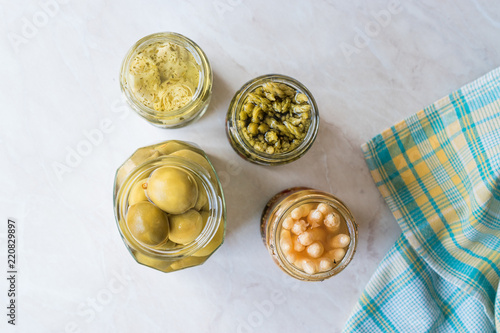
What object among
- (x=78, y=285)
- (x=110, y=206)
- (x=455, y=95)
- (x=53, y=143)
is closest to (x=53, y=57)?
(x=53, y=143)

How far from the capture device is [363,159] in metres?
0.82

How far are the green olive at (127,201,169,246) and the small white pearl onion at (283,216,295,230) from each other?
18 cm

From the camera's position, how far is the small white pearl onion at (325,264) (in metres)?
0.67

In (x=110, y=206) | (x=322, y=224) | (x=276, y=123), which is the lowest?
(x=110, y=206)

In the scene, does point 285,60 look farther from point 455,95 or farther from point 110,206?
point 110,206

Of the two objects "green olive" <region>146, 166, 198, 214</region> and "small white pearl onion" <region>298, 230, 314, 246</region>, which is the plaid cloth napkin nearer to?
"small white pearl onion" <region>298, 230, 314, 246</region>

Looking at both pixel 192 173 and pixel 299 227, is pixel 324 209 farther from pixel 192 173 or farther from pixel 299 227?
pixel 192 173

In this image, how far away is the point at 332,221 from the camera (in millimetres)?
A: 666

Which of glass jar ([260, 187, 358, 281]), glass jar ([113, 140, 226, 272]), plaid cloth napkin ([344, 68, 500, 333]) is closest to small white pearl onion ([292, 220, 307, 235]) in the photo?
glass jar ([260, 187, 358, 281])

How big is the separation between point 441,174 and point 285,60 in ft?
1.15

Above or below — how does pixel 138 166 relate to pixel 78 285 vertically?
above

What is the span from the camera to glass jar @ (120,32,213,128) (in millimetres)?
668

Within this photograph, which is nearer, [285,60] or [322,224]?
[322,224]

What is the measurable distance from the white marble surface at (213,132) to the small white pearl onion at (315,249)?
0.51ft
